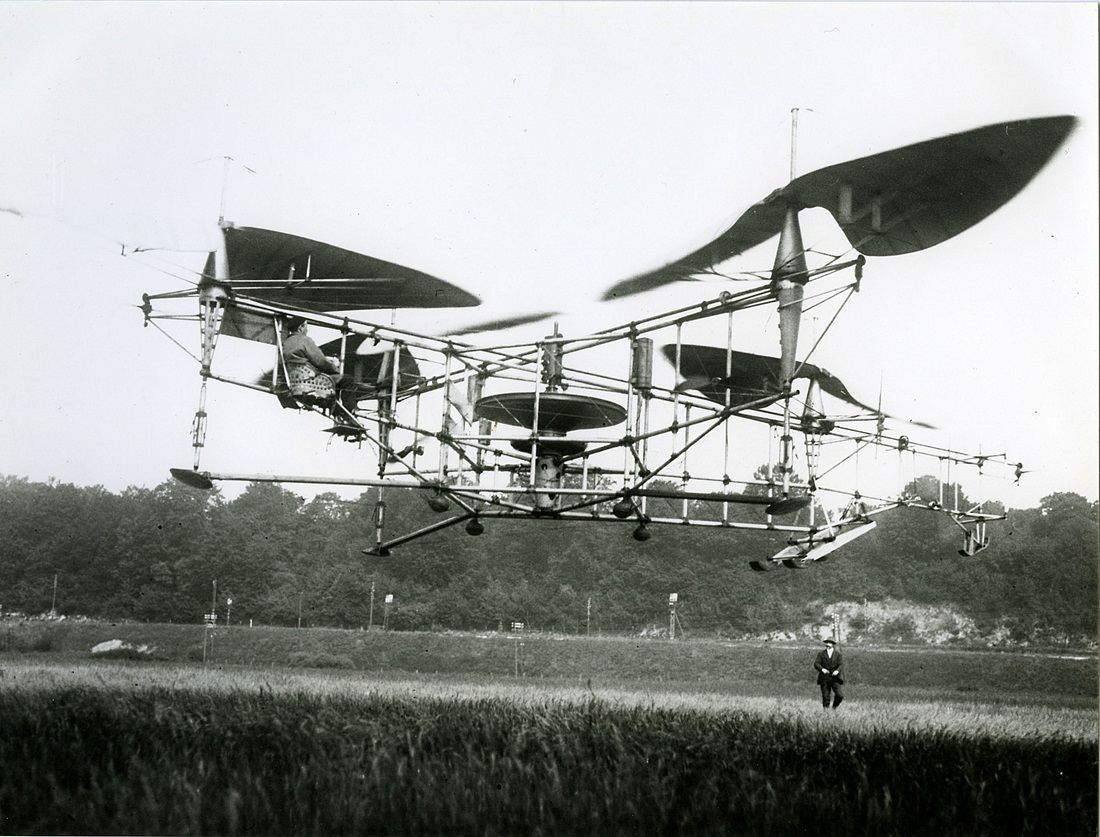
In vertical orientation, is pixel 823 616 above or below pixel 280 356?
below

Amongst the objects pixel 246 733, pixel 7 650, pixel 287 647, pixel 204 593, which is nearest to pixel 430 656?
pixel 287 647

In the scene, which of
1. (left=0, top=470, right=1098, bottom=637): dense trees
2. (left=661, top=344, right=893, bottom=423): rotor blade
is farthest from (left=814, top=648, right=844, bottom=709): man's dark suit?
(left=0, top=470, right=1098, bottom=637): dense trees

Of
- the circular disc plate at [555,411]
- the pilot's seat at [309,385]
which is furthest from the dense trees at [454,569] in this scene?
the pilot's seat at [309,385]

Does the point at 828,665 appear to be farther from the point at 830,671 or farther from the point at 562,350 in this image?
the point at 562,350

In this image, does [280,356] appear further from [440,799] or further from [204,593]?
[204,593]

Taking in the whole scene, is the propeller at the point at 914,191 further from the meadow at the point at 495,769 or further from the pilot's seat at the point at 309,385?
the meadow at the point at 495,769
